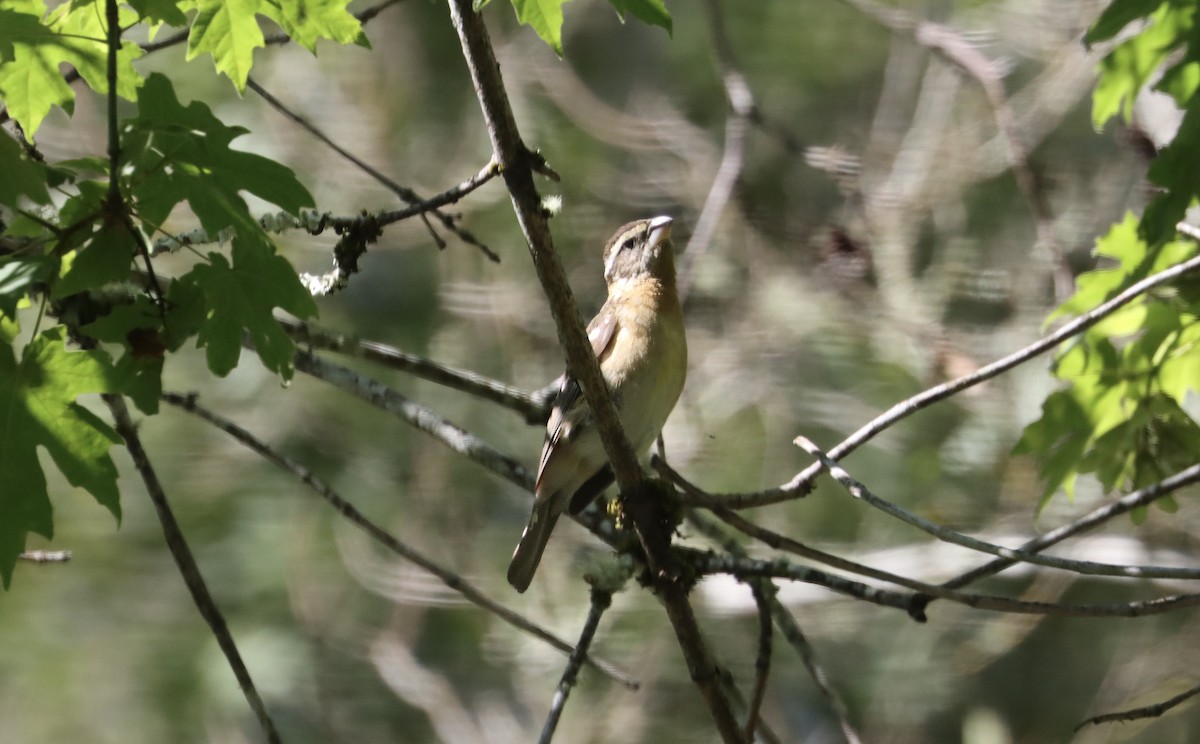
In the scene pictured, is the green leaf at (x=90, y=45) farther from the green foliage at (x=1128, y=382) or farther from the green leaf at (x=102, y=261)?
the green foliage at (x=1128, y=382)

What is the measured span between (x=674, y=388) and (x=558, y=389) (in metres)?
0.45

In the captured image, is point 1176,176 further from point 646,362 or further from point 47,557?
point 47,557

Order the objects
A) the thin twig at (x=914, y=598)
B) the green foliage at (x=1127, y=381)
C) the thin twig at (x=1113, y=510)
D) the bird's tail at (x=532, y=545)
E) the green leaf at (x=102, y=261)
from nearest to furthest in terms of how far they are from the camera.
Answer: the green leaf at (x=102, y=261) < the thin twig at (x=914, y=598) < the thin twig at (x=1113, y=510) < the green foliage at (x=1127, y=381) < the bird's tail at (x=532, y=545)

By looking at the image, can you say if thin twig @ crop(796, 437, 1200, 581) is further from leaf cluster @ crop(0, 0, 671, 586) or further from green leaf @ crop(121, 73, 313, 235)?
green leaf @ crop(121, 73, 313, 235)

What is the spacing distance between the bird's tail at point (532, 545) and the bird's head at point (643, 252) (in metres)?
0.97

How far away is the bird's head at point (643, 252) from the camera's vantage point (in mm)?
4305

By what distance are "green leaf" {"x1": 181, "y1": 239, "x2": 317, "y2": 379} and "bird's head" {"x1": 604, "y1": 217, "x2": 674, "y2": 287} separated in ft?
6.34

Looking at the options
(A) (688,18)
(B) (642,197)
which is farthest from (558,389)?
(A) (688,18)

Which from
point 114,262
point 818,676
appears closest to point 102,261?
point 114,262

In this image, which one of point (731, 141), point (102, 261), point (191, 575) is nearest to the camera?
point (102, 261)

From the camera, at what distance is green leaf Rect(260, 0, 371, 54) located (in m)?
2.76

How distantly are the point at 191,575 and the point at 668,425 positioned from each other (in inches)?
175

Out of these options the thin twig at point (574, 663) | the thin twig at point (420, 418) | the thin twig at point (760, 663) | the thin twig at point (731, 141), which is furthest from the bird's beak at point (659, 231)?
the thin twig at point (574, 663)

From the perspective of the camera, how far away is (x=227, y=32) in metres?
2.78
